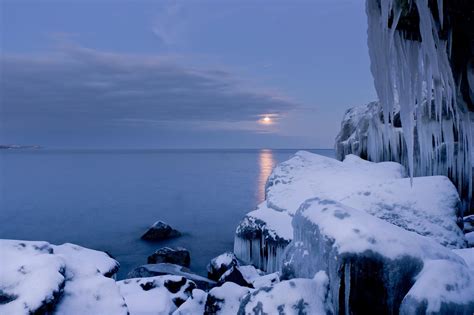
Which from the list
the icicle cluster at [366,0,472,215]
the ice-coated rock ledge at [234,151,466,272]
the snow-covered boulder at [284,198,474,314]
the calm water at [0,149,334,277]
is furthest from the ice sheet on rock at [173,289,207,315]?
the calm water at [0,149,334,277]

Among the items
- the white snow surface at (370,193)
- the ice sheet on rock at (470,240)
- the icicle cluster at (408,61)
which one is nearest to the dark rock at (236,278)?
the white snow surface at (370,193)

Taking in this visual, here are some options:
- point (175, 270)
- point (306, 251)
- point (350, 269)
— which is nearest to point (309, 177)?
point (175, 270)

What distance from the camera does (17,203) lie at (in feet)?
111

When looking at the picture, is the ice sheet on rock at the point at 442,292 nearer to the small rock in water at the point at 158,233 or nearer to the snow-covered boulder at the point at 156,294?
the snow-covered boulder at the point at 156,294

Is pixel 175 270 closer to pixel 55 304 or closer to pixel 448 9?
pixel 55 304

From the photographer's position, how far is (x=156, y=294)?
27.0ft

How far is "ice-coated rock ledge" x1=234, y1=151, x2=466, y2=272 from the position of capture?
971 cm

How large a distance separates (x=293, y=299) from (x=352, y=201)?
7.52 metres

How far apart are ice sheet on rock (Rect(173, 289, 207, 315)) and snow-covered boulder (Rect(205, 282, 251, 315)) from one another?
1.61 ft

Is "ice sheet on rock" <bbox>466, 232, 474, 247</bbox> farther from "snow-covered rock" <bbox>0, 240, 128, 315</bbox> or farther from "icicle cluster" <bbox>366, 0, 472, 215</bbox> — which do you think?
"snow-covered rock" <bbox>0, 240, 128, 315</bbox>

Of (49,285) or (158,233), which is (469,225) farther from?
(158,233)

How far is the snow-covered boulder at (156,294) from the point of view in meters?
7.57

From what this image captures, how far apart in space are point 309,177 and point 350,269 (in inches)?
426

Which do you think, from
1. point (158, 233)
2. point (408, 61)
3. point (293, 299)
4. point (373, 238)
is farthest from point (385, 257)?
point (158, 233)
